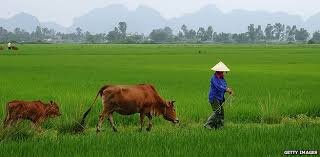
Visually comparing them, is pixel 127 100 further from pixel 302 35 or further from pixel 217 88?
pixel 302 35

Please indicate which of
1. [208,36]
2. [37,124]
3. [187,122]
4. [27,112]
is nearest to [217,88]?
[187,122]

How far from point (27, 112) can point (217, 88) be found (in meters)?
2.85

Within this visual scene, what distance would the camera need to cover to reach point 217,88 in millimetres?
7703

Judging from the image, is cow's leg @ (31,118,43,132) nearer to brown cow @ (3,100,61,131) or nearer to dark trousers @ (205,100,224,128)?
brown cow @ (3,100,61,131)

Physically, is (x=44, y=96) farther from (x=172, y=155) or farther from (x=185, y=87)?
(x=172, y=155)

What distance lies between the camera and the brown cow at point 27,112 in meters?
6.85

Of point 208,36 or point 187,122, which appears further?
point 208,36

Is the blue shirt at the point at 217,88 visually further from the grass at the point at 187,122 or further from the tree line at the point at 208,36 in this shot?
the tree line at the point at 208,36

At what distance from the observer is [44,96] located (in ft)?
36.3

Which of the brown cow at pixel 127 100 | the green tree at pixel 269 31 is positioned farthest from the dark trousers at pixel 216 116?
the green tree at pixel 269 31

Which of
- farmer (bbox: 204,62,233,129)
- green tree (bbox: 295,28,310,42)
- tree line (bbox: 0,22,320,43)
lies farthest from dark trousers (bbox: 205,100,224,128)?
green tree (bbox: 295,28,310,42)

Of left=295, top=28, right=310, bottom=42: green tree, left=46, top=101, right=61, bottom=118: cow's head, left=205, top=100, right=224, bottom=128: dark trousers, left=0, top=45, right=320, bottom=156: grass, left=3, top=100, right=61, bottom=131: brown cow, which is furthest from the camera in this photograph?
left=295, top=28, right=310, bottom=42: green tree

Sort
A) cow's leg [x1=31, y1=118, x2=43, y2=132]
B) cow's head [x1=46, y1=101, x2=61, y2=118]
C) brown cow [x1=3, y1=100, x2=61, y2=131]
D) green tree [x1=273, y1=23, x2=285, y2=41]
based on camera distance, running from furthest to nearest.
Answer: green tree [x1=273, y1=23, x2=285, y2=41] → cow's head [x1=46, y1=101, x2=61, y2=118] → cow's leg [x1=31, y1=118, x2=43, y2=132] → brown cow [x1=3, y1=100, x2=61, y2=131]

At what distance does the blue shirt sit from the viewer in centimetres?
769
